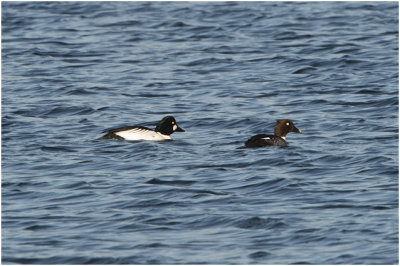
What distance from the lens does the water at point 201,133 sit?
11.3 m

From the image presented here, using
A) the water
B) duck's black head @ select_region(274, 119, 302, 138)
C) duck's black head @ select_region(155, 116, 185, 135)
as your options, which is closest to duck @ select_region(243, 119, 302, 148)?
duck's black head @ select_region(274, 119, 302, 138)

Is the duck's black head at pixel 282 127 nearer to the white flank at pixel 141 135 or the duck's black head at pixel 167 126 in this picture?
the duck's black head at pixel 167 126

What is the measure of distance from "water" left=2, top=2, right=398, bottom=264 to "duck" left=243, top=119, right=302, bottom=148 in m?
0.16

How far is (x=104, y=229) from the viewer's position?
11.6m

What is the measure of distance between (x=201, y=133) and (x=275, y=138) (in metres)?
2.10

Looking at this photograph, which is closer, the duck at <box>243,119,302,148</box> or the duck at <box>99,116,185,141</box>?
the duck at <box>243,119,302,148</box>

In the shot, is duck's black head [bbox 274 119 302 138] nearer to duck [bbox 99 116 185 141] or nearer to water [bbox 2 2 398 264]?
water [bbox 2 2 398 264]

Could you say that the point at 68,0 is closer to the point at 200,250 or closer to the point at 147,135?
the point at 147,135

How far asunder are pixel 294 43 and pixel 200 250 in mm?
19663

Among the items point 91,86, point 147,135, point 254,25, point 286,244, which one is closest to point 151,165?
point 147,135

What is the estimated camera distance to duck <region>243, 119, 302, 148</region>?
16.6 meters

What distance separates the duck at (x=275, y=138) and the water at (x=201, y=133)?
0.16 meters

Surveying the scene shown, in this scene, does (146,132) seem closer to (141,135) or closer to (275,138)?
(141,135)

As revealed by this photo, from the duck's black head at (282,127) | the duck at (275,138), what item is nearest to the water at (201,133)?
the duck at (275,138)
